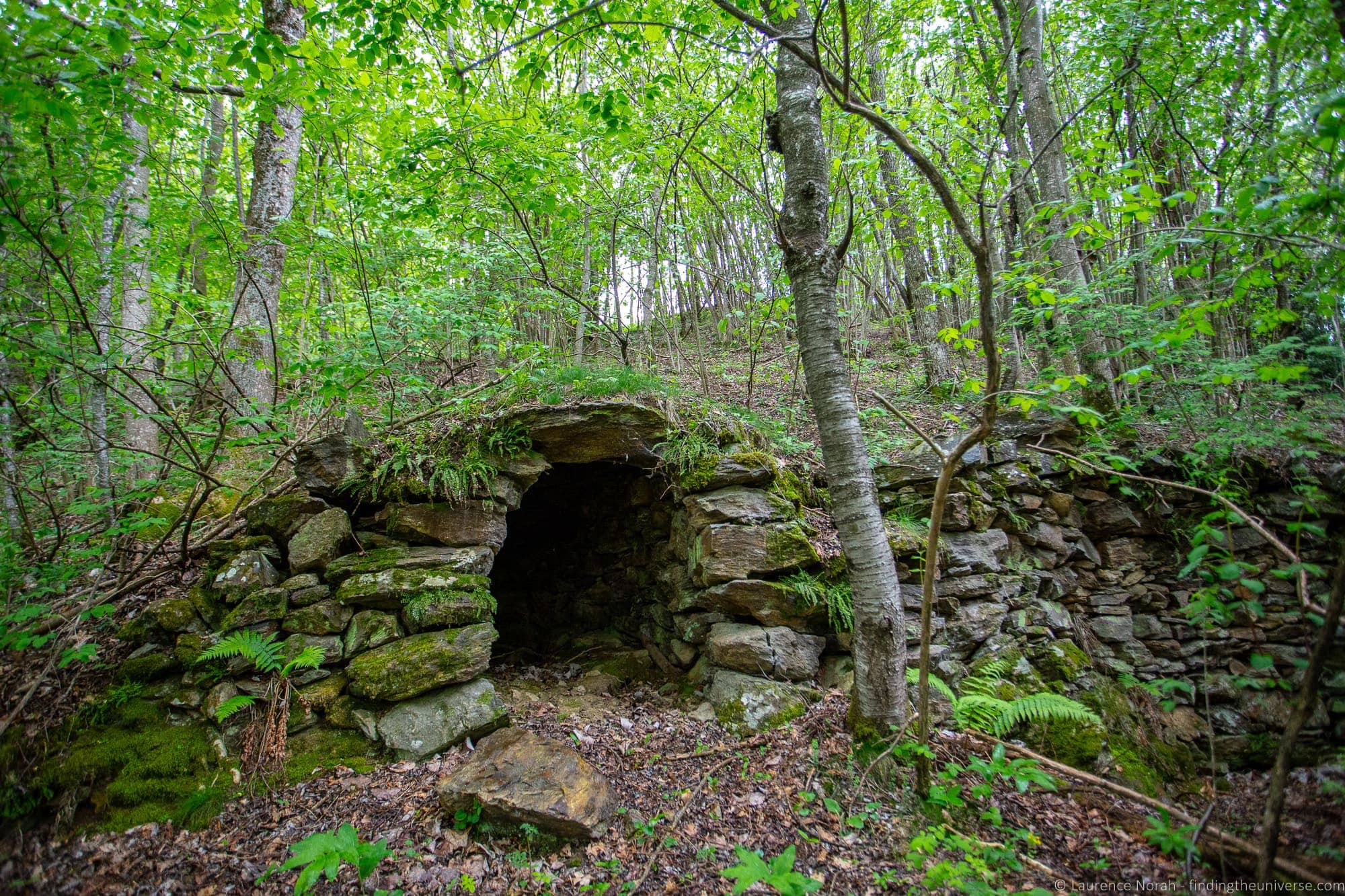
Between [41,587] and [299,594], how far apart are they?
1.40 m

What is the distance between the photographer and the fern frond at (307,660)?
344 cm

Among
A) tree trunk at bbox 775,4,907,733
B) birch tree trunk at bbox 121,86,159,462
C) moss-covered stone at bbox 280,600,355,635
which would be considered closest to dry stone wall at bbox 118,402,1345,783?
moss-covered stone at bbox 280,600,355,635

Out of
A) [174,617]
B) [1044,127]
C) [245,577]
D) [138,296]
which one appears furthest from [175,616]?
[1044,127]

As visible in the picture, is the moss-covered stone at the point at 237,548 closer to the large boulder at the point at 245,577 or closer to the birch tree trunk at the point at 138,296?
the large boulder at the point at 245,577

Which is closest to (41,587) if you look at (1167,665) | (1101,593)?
(1101,593)

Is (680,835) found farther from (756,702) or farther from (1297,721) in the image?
(1297,721)

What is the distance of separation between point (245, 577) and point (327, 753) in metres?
1.37

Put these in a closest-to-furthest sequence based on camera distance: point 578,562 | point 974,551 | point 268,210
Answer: point 974,551, point 268,210, point 578,562

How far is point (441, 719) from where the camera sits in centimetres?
365

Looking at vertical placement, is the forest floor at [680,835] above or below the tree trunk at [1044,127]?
below

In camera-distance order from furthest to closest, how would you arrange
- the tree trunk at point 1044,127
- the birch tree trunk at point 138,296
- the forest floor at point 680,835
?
the tree trunk at point 1044,127, the birch tree trunk at point 138,296, the forest floor at point 680,835

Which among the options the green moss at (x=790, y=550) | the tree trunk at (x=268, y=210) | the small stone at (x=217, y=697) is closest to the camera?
the small stone at (x=217, y=697)

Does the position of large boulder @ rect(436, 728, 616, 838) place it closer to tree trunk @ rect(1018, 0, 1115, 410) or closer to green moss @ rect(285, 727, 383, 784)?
green moss @ rect(285, 727, 383, 784)

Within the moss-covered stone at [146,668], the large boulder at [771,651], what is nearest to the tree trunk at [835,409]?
the large boulder at [771,651]
